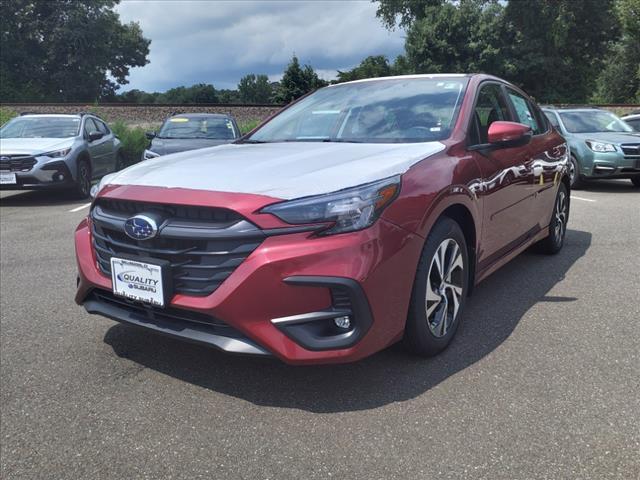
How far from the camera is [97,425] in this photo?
8.32 feet

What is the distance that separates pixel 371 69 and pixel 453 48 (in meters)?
18.2

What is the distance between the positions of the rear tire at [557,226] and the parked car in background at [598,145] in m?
5.29

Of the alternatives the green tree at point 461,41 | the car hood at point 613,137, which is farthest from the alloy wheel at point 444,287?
the green tree at point 461,41

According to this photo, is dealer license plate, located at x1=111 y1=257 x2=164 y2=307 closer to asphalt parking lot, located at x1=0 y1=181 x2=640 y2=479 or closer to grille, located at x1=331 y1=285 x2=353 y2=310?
asphalt parking lot, located at x1=0 y1=181 x2=640 y2=479

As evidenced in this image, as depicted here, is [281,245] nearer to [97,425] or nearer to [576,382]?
[97,425]

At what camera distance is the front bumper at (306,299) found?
7.97 ft

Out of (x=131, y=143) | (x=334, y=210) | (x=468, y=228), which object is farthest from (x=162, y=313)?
(x=131, y=143)

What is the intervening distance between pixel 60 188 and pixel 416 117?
7742 mm

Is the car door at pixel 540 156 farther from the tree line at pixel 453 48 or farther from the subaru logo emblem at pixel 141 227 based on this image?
the tree line at pixel 453 48

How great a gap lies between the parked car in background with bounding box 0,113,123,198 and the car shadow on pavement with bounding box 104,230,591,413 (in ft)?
21.6

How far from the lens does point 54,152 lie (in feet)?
30.7

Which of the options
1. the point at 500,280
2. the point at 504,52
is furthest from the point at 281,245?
the point at 504,52

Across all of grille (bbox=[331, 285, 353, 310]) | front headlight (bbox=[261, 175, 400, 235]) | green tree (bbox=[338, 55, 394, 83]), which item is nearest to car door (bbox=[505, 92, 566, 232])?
front headlight (bbox=[261, 175, 400, 235])

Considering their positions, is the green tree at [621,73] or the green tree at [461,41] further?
the green tree at [621,73]
